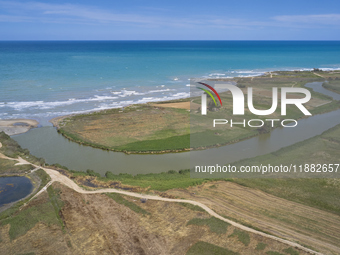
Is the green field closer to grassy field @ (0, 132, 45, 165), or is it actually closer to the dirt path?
the dirt path

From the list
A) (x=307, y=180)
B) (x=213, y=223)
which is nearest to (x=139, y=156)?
(x=213, y=223)

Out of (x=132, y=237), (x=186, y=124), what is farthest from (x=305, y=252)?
(x=186, y=124)

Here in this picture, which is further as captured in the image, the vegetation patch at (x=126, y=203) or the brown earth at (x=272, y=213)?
the vegetation patch at (x=126, y=203)

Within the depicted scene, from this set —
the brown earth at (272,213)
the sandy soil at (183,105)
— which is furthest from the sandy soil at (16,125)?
the brown earth at (272,213)

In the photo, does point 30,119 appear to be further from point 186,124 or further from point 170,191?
point 170,191

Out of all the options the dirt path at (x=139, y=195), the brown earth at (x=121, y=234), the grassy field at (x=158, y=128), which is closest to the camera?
the brown earth at (x=121, y=234)

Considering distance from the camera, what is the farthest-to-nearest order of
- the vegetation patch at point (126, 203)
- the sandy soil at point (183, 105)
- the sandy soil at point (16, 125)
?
the sandy soil at point (183, 105)
the sandy soil at point (16, 125)
the vegetation patch at point (126, 203)

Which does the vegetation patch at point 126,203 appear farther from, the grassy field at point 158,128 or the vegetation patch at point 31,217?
the grassy field at point 158,128

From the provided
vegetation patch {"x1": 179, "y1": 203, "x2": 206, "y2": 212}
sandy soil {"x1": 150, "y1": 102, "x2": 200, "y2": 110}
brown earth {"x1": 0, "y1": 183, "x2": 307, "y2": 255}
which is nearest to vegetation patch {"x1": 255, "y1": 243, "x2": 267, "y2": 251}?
brown earth {"x1": 0, "y1": 183, "x2": 307, "y2": 255}

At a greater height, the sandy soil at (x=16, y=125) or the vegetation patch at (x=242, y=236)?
the sandy soil at (x=16, y=125)
